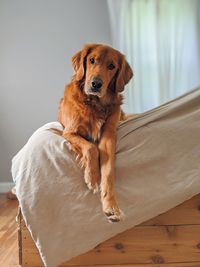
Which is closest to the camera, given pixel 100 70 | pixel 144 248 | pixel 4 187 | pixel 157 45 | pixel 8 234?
pixel 144 248

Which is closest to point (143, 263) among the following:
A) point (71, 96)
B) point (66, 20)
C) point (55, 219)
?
point (55, 219)

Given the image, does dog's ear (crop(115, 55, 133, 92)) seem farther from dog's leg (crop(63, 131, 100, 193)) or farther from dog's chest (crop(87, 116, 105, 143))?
dog's leg (crop(63, 131, 100, 193))

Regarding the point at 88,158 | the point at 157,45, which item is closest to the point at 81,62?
the point at 88,158

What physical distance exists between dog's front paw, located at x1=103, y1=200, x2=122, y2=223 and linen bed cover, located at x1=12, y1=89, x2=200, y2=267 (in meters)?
0.05

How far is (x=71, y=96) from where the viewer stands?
142 cm

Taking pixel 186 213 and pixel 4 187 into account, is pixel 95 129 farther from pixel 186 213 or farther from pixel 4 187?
pixel 4 187

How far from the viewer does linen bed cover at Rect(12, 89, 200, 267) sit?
1.16 metres

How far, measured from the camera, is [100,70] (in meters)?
1.36

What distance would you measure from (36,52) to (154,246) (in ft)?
7.05

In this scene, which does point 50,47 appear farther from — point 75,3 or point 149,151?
point 149,151

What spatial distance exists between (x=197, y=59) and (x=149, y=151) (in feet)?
6.11

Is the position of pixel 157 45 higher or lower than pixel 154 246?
higher

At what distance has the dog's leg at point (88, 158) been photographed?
3.85ft

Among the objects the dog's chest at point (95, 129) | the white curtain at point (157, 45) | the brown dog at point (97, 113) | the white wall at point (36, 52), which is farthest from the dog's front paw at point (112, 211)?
the white wall at point (36, 52)
